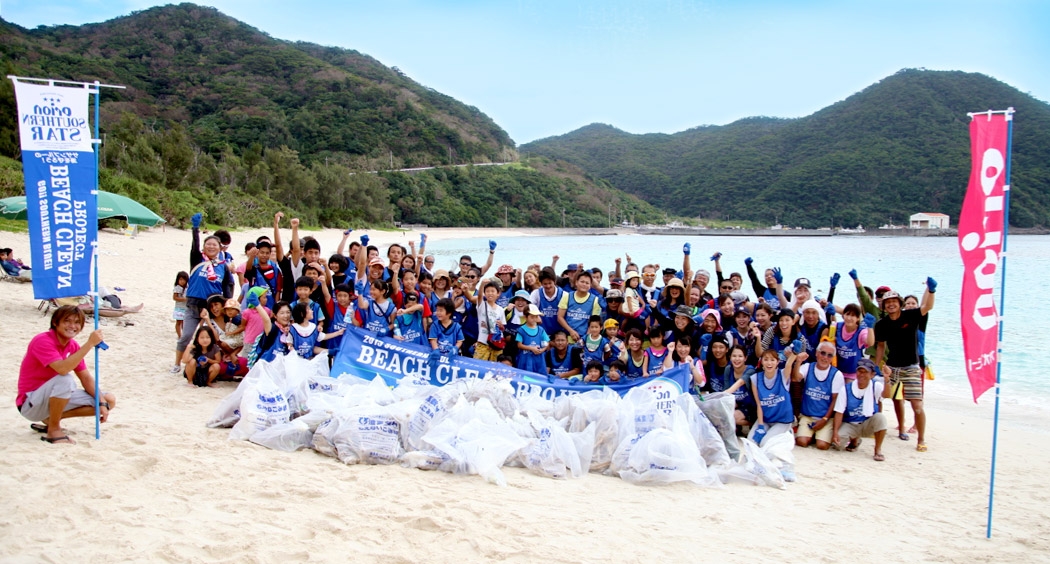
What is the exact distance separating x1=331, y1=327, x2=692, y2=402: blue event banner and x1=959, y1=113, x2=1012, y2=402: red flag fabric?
215 centimetres

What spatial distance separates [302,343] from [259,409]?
50.9 inches

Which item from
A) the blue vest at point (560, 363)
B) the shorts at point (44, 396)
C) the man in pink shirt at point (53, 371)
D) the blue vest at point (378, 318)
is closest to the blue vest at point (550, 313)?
the blue vest at point (560, 363)

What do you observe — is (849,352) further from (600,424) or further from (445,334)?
(445,334)

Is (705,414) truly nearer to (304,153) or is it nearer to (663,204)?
(304,153)

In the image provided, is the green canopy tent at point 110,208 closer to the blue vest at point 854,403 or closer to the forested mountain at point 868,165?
the blue vest at point 854,403

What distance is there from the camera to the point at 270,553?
3061 mm

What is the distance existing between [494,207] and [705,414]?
223 ft

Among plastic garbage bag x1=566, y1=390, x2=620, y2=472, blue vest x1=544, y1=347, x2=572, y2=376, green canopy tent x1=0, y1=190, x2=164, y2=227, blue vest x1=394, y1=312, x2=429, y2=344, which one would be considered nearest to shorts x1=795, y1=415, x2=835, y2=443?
plastic garbage bag x1=566, y1=390, x2=620, y2=472

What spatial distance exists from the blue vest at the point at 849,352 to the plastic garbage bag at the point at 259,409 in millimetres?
5014

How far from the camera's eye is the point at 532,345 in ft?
20.0

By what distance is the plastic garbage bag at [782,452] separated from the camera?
495cm

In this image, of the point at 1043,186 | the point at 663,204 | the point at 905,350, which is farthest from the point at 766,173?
the point at 905,350

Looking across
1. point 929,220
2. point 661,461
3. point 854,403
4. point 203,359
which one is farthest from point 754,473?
point 929,220

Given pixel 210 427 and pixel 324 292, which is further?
pixel 324 292
